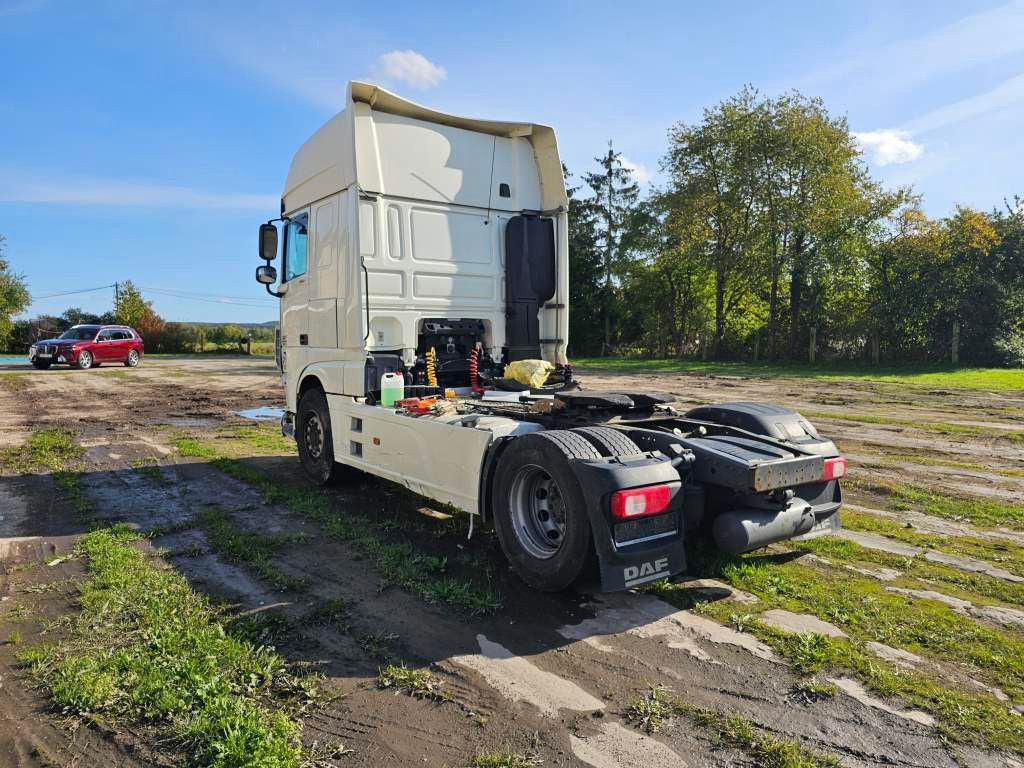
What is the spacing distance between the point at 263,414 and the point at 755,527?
1178 centimetres

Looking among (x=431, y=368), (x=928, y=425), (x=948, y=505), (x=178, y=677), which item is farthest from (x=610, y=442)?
(x=928, y=425)

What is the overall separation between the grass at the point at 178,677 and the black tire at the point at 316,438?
2.81 meters

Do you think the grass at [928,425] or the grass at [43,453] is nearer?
the grass at [43,453]

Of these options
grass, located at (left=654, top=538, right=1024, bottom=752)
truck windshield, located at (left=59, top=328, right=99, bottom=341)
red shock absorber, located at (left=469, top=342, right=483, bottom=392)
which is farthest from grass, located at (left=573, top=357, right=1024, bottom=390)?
truck windshield, located at (left=59, top=328, right=99, bottom=341)

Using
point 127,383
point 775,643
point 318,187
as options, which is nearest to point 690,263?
point 127,383

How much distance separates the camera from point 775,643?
3.45 meters

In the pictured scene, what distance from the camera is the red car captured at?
26.9m

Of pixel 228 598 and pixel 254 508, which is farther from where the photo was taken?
pixel 254 508

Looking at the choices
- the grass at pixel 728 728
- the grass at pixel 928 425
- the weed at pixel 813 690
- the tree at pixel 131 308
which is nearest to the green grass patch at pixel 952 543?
the weed at pixel 813 690

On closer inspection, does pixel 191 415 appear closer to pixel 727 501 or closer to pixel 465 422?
pixel 465 422

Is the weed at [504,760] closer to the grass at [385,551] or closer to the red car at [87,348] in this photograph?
the grass at [385,551]

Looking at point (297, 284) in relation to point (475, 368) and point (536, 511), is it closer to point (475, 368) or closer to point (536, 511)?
point (475, 368)

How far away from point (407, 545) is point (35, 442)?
8.17 metres

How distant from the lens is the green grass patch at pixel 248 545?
439 centimetres
